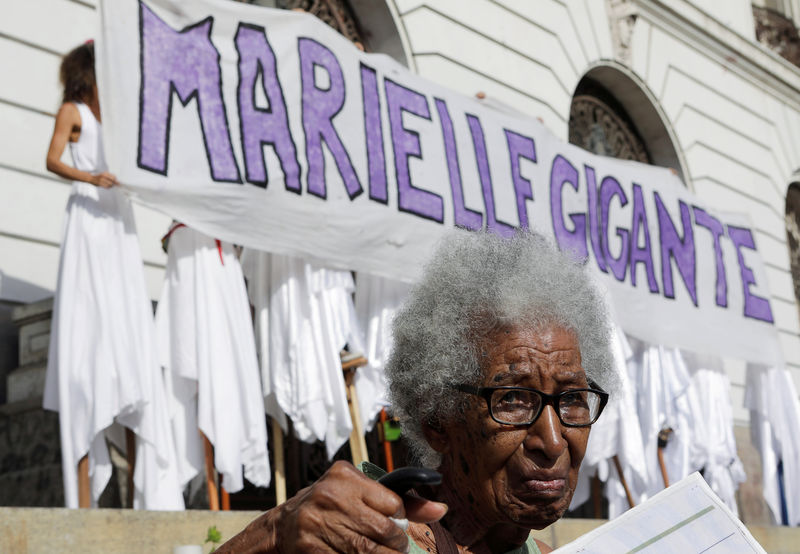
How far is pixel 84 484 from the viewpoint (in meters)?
4.54

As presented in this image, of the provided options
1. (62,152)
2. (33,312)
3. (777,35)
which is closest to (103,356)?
(62,152)

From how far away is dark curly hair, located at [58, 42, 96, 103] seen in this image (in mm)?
5027

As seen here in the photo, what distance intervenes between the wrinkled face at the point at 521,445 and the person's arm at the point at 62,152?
313cm

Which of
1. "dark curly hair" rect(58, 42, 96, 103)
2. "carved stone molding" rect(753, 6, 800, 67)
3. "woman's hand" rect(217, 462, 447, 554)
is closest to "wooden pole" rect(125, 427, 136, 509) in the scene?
"dark curly hair" rect(58, 42, 96, 103)

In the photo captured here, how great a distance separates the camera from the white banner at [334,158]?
15.7 feet

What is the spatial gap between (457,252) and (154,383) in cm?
299

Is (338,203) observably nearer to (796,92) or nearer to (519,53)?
(519,53)

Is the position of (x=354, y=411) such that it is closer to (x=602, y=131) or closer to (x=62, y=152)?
(x=62, y=152)

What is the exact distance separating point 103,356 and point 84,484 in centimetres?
56

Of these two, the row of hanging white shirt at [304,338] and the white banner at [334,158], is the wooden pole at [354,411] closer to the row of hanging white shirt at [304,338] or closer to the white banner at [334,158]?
the row of hanging white shirt at [304,338]

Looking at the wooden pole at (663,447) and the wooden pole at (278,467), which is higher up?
the wooden pole at (663,447)

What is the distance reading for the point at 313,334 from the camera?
17.7ft

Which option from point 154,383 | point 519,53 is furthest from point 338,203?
point 519,53

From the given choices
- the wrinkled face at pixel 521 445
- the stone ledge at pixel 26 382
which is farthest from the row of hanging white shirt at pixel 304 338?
the wrinkled face at pixel 521 445
